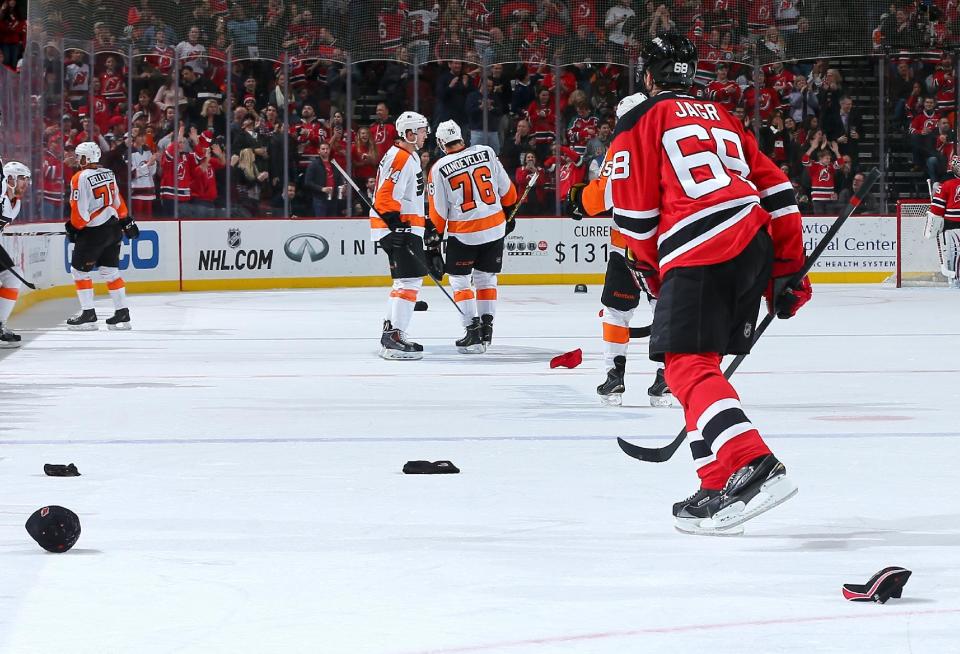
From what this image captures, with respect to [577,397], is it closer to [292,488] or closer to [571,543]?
[292,488]

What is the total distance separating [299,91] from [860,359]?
9.32 metres

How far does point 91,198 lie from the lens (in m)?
11.1

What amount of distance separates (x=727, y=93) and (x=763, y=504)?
1407 centimetres

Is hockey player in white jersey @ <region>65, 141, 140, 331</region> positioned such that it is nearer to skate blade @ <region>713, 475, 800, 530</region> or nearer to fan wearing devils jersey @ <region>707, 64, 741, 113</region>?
fan wearing devils jersey @ <region>707, 64, 741, 113</region>

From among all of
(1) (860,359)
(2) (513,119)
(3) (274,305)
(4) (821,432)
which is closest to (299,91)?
(2) (513,119)

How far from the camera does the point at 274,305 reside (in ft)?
45.1

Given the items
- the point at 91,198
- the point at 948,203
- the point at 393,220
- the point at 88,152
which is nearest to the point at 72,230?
the point at 91,198

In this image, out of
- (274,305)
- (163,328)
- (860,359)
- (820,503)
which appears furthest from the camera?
(274,305)

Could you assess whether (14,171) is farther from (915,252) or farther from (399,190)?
(915,252)

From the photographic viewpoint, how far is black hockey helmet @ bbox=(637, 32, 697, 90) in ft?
12.9

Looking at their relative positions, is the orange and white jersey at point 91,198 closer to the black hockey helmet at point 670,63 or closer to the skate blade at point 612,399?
the skate blade at point 612,399

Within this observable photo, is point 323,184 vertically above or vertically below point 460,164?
below

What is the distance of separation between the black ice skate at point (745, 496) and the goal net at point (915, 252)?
1307 centimetres

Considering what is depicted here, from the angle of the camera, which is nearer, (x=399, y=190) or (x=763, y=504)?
(x=763, y=504)
